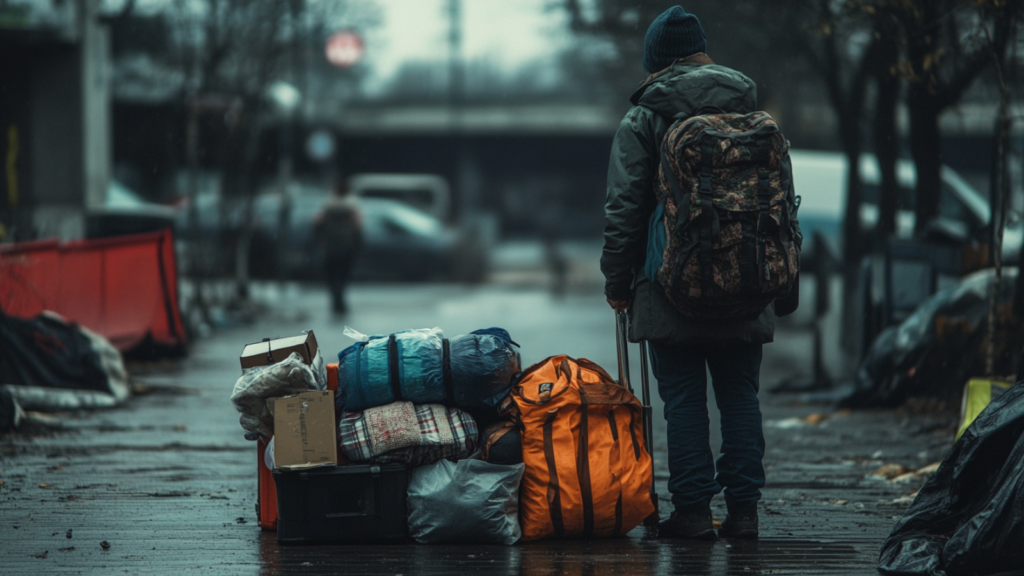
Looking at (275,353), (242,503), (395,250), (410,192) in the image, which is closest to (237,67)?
(395,250)

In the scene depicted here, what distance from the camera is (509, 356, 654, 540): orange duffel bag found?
13.4ft

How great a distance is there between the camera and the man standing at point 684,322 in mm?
4066

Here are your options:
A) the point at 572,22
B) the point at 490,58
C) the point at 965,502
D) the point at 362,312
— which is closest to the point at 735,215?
the point at 965,502

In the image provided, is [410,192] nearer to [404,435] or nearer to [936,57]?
[936,57]

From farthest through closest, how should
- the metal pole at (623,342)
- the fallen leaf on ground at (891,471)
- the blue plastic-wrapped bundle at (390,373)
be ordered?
the fallen leaf on ground at (891,471)
the metal pole at (623,342)
the blue plastic-wrapped bundle at (390,373)

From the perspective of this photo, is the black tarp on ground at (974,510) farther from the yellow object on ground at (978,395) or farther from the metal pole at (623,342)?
the yellow object on ground at (978,395)

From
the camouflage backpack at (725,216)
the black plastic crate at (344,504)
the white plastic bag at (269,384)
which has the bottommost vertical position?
the black plastic crate at (344,504)

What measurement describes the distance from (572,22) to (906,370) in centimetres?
801

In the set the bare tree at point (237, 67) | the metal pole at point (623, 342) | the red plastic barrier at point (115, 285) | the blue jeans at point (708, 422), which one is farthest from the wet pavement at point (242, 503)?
the bare tree at point (237, 67)

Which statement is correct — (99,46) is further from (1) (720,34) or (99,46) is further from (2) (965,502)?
(2) (965,502)

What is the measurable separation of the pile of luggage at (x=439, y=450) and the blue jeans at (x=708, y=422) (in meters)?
0.14

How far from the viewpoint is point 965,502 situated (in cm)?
370

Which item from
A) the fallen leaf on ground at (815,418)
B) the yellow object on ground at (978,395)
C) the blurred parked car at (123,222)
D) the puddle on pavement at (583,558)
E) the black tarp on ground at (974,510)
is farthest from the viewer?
the blurred parked car at (123,222)

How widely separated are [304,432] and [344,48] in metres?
15.3
